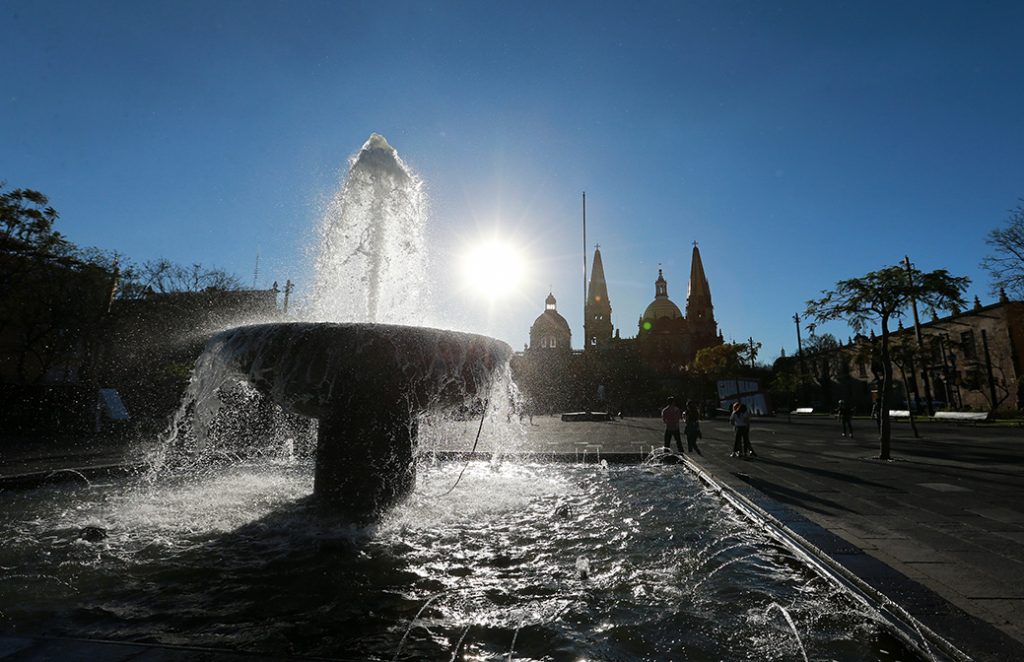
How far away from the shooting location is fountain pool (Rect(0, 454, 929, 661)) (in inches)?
97.1

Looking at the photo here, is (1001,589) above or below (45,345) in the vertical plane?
below

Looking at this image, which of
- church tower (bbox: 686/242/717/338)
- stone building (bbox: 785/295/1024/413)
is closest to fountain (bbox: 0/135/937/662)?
stone building (bbox: 785/295/1024/413)

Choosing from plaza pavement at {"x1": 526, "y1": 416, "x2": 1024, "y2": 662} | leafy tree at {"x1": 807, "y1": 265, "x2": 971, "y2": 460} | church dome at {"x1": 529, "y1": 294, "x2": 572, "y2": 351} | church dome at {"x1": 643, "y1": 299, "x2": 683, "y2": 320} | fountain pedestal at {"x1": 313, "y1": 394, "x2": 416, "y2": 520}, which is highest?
church dome at {"x1": 643, "y1": 299, "x2": 683, "y2": 320}

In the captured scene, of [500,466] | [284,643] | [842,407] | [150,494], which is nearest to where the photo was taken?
[284,643]

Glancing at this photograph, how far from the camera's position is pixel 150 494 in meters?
6.38

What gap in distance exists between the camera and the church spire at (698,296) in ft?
267

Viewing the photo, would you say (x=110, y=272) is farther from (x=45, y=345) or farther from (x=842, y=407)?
(x=842, y=407)

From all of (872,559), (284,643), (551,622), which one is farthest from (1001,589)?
(284,643)

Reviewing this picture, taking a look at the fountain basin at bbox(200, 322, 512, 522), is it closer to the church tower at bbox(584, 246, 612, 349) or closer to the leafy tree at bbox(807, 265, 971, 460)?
the leafy tree at bbox(807, 265, 971, 460)

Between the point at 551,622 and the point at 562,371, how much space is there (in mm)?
60263

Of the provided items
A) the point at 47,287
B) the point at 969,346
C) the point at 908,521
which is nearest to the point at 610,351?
the point at 969,346

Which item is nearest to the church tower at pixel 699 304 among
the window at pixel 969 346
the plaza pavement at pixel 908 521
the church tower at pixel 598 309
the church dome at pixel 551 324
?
the church tower at pixel 598 309

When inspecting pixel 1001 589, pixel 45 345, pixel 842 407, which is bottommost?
pixel 1001 589

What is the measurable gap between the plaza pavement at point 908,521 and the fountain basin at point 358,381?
122 inches
